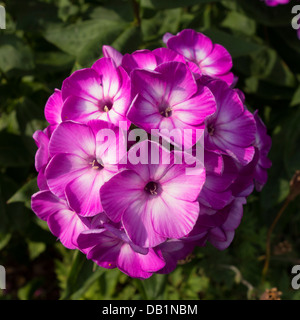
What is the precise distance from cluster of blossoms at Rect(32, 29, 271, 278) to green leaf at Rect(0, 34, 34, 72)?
52 centimetres

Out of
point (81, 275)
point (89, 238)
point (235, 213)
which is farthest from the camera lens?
point (81, 275)

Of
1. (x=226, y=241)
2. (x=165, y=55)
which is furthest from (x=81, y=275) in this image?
(x=165, y=55)

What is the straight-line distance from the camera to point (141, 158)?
2.55 ft

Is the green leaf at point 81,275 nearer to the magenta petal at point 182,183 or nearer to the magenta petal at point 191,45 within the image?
the magenta petal at point 182,183

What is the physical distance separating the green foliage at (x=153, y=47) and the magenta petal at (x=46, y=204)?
0.95 ft

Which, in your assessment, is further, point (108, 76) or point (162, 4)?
point (162, 4)

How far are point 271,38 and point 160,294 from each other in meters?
1.33

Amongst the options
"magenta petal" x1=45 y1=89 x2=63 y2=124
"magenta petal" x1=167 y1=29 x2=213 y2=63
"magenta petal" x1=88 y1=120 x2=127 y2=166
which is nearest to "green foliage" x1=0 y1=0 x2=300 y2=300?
"magenta petal" x1=167 y1=29 x2=213 y2=63

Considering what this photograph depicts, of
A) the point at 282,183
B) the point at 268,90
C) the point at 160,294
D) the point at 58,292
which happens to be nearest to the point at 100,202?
the point at 160,294

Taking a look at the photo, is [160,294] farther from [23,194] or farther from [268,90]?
[268,90]

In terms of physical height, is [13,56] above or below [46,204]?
above

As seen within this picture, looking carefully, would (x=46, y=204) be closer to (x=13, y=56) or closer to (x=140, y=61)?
(x=140, y=61)

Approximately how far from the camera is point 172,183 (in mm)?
831

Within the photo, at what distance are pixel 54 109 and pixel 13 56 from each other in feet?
1.84
